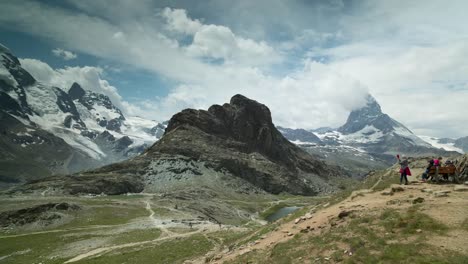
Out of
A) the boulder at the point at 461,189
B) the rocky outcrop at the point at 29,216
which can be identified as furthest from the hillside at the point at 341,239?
the rocky outcrop at the point at 29,216

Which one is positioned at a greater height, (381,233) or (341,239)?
(381,233)

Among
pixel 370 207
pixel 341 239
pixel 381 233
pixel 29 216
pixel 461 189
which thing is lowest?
pixel 29 216

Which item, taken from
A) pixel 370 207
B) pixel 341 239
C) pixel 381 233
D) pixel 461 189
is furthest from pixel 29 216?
pixel 461 189

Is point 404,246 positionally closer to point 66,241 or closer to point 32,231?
point 66,241

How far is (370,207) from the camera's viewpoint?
32938mm

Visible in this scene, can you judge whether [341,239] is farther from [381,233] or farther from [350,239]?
[381,233]

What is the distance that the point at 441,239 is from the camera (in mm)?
24281

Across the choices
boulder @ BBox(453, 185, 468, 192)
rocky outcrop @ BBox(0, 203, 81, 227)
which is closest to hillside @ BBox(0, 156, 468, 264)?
boulder @ BBox(453, 185, 468, 192)

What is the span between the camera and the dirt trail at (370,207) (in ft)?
94.4

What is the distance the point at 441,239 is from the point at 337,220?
923cm

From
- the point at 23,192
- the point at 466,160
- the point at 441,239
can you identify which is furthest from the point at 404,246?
the point at 23,192

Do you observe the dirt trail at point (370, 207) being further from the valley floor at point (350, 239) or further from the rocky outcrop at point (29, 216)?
the rocky outcrop at point (29, 216)

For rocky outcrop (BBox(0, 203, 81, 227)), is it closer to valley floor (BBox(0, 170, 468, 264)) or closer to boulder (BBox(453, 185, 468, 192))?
valley floor (BBox(0, 170, 468, 264))

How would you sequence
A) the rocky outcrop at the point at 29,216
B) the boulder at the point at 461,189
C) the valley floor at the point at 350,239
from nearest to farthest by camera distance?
the valley floor at the point at 350,239 → the boulder at the point at 461,189 → the rocky outcrop at the point at 29,216
